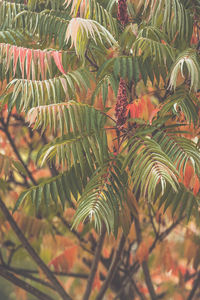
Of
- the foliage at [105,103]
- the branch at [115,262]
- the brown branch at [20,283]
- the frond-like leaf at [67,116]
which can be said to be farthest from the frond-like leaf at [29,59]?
the brown branch at [20,283]

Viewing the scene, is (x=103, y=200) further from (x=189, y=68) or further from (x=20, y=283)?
(x=20, y=283)

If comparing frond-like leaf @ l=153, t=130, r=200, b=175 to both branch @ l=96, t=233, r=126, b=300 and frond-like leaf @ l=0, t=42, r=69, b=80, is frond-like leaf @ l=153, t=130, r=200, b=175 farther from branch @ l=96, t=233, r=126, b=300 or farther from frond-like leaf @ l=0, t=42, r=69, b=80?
branch @ l=96, t=233, r=126, b=300

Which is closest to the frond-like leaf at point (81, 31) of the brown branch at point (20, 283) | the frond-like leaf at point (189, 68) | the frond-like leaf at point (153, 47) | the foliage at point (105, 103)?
the foliage at point (105, 103)

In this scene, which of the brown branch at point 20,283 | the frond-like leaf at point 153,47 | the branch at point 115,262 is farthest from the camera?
the brown branch at point 20,283

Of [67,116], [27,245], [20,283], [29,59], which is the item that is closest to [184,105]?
[67,116]

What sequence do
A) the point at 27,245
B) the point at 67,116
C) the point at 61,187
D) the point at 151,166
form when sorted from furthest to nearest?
the point at 27,245 → the point at 61,187 → the point at 67,116 → the point at 151,166

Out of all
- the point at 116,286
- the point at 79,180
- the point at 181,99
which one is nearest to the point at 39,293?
the point at 79,180

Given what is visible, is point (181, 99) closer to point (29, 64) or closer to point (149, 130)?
point (149, 130)

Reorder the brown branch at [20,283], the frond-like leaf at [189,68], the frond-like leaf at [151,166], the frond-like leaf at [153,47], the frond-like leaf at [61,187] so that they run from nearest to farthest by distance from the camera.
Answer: the frond-like leaf at [151,166] → the frond-like leaf at [189,68] → the frond-like leaf at [153,47] → the frond-like leaf at [61,187] → the brown branch at [20,283]

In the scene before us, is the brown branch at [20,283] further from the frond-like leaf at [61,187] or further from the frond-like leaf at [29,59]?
the frond-like leaf at [29,59]

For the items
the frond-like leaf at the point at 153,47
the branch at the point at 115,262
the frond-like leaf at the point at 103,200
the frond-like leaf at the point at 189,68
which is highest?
the frond-like leaf at the point at 153,47

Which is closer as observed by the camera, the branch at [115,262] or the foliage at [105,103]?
the foliage at [105,103]

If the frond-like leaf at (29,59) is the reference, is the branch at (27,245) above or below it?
below

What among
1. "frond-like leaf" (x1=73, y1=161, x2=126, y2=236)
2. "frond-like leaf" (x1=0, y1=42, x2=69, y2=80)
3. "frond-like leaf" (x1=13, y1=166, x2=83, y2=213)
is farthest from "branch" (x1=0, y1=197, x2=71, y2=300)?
"frond-like leaf" (x1=0, y1=42, x2=69, y2=80)
